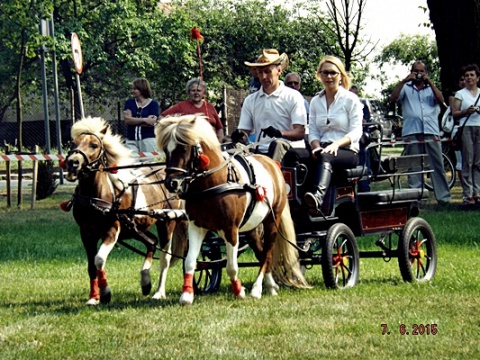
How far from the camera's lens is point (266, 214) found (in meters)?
9.32

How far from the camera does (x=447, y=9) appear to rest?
18906 millimetres

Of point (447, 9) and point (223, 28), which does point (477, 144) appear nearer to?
point (447, 9)

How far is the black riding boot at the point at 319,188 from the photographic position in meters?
9.40

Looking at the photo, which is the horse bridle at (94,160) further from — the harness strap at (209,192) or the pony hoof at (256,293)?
the pony hoof at (256,293)

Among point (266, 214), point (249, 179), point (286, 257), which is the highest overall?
point (249, 179)

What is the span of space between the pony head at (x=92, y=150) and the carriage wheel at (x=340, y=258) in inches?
77.6

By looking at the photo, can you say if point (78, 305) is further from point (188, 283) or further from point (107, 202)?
point (188, 283)

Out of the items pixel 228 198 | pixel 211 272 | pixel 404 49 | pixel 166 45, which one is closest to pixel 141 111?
pixel 211 272

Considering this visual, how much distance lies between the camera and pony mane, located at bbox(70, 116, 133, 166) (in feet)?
31.0

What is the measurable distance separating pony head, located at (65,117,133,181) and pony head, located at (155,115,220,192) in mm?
886

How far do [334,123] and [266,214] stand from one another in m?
1.24

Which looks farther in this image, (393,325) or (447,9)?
(447,9)

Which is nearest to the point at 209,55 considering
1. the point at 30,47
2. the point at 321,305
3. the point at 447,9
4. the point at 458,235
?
the point at 30,47

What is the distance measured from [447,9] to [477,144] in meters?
2.99
